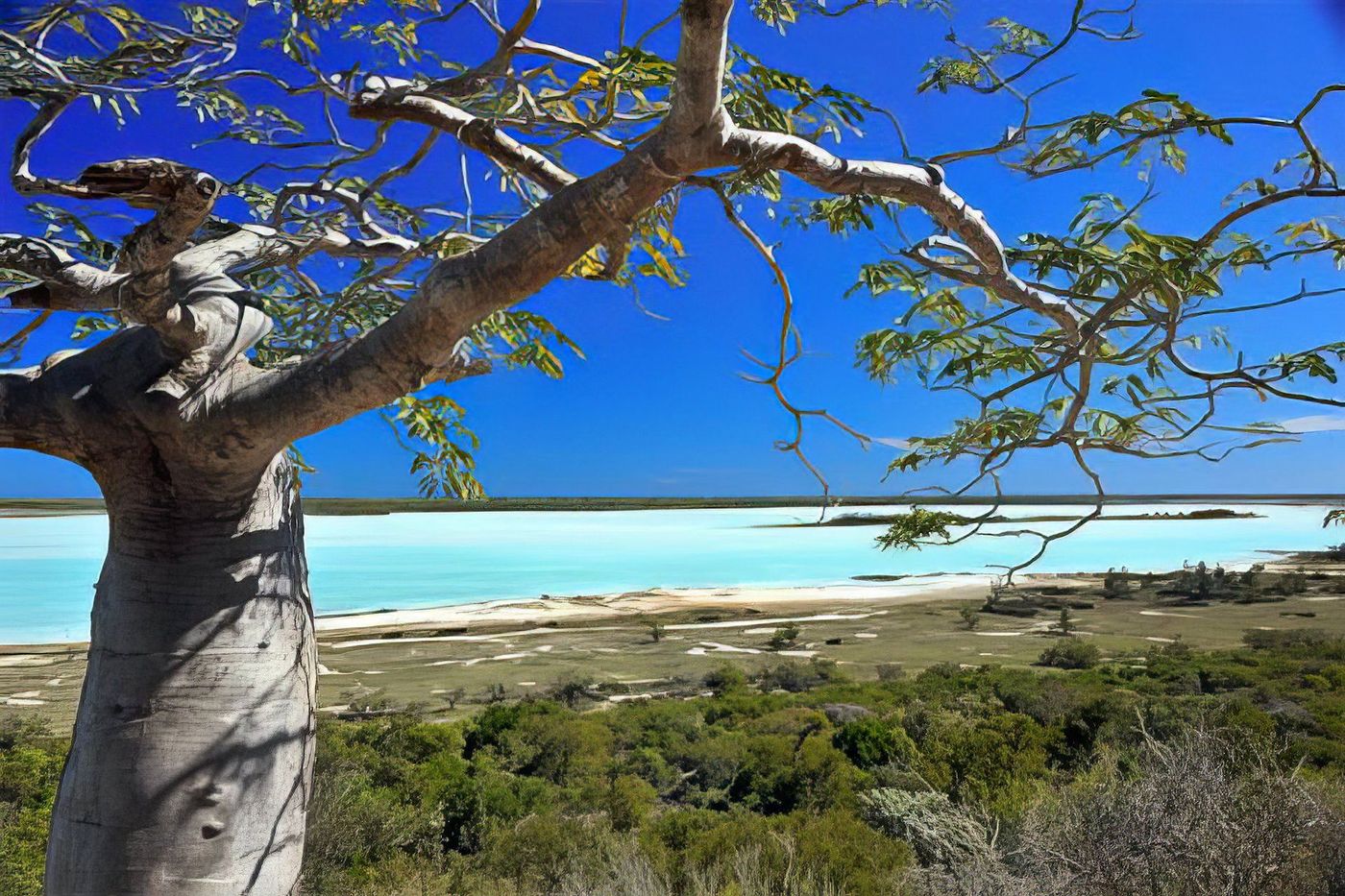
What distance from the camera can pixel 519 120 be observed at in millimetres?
2191

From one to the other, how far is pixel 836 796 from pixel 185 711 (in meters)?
5.24

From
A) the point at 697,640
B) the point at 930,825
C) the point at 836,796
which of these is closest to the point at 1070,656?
the point at 697,640

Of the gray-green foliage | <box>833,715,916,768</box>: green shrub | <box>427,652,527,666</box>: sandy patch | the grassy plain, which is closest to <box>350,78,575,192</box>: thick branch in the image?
the gray-green foliage

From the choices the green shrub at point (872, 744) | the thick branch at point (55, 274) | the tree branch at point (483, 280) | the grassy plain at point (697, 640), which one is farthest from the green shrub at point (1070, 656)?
the thick branch at point (55, 274)

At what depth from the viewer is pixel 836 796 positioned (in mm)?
6133

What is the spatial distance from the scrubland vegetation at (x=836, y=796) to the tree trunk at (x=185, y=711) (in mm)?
2210

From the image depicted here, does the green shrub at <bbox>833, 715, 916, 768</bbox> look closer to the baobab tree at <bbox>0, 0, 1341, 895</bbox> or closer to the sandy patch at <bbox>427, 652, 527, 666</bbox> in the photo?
the baobab tree at <bbox>0, 0, 1341, 895</bbox>

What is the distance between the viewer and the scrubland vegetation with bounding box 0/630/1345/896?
10.9 ft

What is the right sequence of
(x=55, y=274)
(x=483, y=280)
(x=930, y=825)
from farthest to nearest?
1. (x=930, y=825)
2. (x=55, y=274)
3. (x=483, y=280)

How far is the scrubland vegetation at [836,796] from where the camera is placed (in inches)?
131

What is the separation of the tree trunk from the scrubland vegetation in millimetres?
2210

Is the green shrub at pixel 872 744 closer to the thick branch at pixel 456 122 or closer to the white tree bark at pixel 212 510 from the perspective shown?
the white tree bark at pixel 212 510

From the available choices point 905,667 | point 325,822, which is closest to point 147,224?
point 325,822

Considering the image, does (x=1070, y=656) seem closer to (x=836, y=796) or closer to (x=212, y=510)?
(x=836, y=796)
